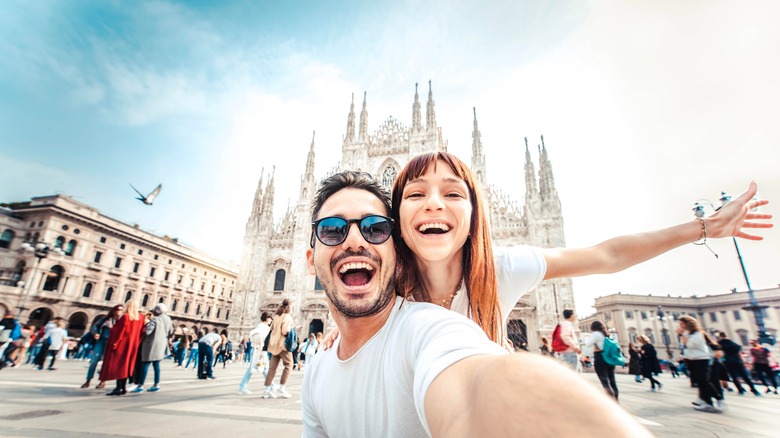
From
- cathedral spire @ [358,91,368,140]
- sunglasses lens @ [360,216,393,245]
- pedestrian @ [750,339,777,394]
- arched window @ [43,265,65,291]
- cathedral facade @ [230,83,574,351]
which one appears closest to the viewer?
sunglasses lens @ [360,216,393,245]

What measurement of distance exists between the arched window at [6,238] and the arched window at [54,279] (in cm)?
366

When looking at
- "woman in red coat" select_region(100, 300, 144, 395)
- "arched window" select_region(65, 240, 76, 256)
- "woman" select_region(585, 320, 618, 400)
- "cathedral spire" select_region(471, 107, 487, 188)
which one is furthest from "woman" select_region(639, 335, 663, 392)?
"arched window" select_region(65, 240, 76, 256)

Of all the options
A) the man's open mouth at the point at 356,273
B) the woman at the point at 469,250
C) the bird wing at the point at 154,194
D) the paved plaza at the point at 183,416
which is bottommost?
the paved plaza at the point at 183,416

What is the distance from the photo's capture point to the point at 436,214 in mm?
1257

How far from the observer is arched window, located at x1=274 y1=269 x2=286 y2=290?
2250 centimetres

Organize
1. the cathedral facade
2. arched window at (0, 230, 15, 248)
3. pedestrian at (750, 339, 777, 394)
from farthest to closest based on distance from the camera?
arched window at (0, 230, 15, 248), the cathedral facade, pedestrian at (750, 339, 777, 394)

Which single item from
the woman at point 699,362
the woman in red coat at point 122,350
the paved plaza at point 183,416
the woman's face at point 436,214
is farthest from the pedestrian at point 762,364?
the woman in red coat at point 122,350

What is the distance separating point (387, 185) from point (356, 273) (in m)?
22.0

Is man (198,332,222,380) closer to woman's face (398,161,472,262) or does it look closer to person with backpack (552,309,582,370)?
person with backpack (552,309,582,370)

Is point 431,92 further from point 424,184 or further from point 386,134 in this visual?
point 424,184

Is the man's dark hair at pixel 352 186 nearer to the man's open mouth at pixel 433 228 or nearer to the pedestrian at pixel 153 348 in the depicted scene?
the man's open mouth at pixel 433 228

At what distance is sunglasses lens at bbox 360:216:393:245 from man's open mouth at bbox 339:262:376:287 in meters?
0.11

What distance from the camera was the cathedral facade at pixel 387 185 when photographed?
18.2 m

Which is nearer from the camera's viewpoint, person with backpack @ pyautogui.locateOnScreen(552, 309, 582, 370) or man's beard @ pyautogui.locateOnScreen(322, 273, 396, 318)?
man's beard @ pyautogui.locateOnScreen(322, 273, 396, 318)
